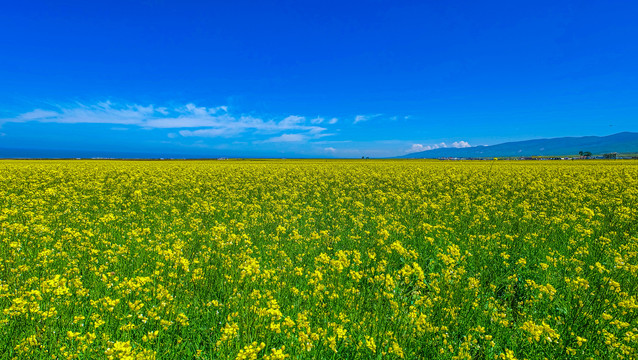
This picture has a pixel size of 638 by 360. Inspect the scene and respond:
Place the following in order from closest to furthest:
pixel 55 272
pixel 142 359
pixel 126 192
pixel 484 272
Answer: pixel 142 359 < pixel 55 272 < pixel 484 272 < pixel 126 192

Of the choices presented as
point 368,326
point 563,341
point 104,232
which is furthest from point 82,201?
point 563,341

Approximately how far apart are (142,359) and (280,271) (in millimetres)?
2675

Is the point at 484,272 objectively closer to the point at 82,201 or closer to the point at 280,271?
the point at 280,271

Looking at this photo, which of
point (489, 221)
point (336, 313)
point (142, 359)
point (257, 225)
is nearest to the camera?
point (142, 359)

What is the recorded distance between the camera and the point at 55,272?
4488 millimetres

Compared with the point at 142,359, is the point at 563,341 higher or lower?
lower

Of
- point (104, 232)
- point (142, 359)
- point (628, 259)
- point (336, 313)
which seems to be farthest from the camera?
point (104, 232)

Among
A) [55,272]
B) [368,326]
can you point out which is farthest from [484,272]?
[55,272]

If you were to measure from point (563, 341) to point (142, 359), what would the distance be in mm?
4722

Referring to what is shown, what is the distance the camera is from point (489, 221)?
8914 mm

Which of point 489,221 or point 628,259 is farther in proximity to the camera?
point 489,221

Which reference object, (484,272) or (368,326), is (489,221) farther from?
(368,326)

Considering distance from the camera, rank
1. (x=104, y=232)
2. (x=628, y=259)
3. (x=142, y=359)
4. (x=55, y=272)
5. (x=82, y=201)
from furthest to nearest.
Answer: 1. (x=82, y=201)
2. (x=104, y=232)
3. (x=628, y=259)
4. (x=55, y=272)
5. (x=142, y=359)

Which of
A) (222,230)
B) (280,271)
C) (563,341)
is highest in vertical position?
(222,230)
